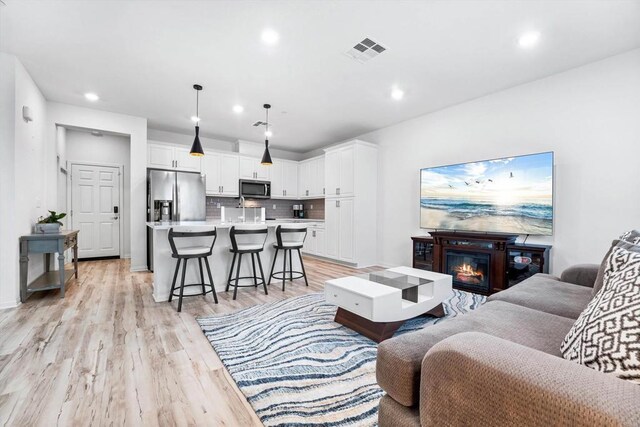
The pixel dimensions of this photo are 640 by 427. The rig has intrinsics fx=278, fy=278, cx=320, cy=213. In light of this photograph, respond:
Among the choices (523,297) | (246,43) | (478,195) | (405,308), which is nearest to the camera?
(523,297)

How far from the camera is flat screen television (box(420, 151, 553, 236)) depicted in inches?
135

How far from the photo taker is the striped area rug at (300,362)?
1.56m

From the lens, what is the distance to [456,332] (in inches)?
51.2

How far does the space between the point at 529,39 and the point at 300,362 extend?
364cm

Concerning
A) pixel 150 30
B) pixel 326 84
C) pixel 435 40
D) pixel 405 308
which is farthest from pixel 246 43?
pixel 405 308

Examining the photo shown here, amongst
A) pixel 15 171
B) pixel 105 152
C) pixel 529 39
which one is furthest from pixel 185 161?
pixel 529 39

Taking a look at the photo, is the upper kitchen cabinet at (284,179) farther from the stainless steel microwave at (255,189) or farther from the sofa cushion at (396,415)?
the sofa cushion at (396,415)

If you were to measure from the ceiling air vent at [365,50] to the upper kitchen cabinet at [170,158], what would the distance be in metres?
4.18

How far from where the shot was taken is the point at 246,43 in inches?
112

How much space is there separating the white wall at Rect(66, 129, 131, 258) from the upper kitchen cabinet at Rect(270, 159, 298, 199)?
3.23m

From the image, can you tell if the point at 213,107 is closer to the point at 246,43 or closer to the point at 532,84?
the point at 246,43

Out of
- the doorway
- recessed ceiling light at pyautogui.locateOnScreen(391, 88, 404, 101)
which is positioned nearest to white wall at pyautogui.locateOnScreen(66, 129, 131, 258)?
the doorway

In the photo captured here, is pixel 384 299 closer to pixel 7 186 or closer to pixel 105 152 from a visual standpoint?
pixel 7 186

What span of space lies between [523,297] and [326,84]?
3.25 meters
